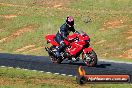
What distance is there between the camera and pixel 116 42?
118 ft

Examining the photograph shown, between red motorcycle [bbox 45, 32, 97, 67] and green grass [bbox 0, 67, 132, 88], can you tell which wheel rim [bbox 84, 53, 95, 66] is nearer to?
red motorcycle [bbox 45, 32, 97, 67]

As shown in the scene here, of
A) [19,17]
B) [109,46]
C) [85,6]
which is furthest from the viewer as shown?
[85,6]

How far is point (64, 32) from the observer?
21531 millimetres

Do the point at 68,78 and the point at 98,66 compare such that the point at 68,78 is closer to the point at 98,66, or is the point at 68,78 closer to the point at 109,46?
the point at 98,66

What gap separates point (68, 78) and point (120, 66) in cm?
506

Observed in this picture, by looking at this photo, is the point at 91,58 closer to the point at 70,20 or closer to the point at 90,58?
the point at 90,58

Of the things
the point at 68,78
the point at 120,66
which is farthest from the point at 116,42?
the point at 68,78

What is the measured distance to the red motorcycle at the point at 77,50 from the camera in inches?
819

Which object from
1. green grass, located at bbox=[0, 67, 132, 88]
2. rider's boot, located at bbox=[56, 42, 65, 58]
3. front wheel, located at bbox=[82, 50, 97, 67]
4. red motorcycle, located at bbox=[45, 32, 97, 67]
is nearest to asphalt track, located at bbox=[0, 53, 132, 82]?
front wheel, located at bbox=[82, 50, 97, 67]

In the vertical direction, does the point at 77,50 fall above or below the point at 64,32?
below

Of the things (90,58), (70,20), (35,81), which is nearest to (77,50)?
(90,58)

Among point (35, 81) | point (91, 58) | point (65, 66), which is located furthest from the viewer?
point (65, 66)

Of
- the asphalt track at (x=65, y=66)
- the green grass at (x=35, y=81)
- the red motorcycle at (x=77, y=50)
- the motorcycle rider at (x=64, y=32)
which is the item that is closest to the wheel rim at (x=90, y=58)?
the red motorcycle at (x=77, y=50)

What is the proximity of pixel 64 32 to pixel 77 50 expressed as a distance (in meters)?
1.19
